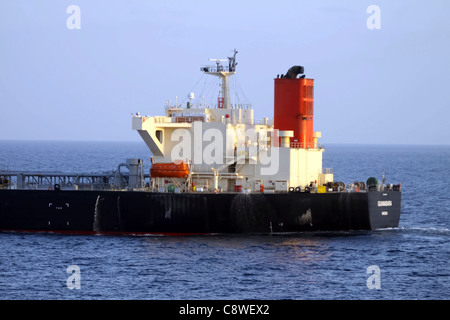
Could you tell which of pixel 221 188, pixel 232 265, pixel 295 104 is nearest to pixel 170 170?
pixel 221 188

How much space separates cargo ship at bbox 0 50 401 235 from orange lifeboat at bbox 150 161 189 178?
0.06 meters

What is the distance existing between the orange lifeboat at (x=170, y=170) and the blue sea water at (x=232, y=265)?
12.6 feet

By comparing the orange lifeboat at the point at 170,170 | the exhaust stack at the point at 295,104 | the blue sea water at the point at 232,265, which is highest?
the exhaust stack at the point at 295,104

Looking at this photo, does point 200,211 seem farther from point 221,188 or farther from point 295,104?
point 295,104

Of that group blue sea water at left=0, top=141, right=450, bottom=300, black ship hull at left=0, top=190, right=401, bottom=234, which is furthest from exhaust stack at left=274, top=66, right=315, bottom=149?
blue sea water at left=0, top=141, right=450, bottom=300

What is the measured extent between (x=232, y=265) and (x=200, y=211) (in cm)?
828

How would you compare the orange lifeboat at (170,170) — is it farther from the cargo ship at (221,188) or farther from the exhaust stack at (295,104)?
the exhaust stack at (295,104)

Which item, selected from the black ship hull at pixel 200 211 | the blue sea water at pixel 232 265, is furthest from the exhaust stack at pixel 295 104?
the blue sea water at pixel 232 265

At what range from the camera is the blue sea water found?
38500mm

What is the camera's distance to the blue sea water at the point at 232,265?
38500mm

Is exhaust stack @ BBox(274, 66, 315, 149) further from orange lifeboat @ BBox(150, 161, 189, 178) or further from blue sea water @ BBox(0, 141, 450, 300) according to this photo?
orange lifeboat @ BBox(150, 161, 189, 178)

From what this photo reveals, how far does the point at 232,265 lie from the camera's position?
43.3 metres
